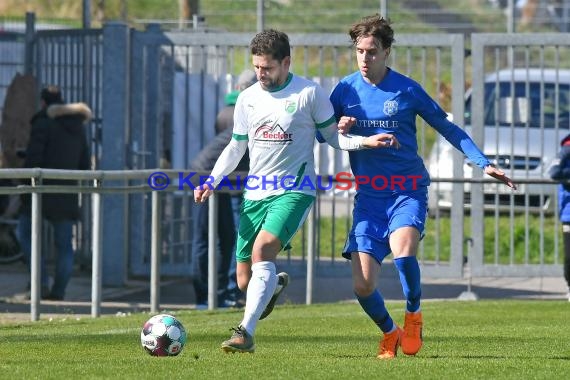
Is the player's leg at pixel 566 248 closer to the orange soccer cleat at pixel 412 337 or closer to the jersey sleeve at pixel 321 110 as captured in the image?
the orange soccer cleat at pixel 412 337

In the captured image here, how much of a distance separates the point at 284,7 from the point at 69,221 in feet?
43.6

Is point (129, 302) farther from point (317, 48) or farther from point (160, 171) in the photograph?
point (317, 48)

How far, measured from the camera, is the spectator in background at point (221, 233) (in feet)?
45.5

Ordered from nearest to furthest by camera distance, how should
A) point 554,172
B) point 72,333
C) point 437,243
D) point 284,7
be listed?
point 72,333 → point 554,172 → point 437,243 → point 284,7

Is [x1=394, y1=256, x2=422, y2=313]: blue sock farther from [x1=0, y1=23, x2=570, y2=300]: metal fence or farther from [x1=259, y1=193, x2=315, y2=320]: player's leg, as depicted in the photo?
[x1=0, y1=23, x2=570, y2=300]: metal fence

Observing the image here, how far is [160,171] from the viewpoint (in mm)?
13086

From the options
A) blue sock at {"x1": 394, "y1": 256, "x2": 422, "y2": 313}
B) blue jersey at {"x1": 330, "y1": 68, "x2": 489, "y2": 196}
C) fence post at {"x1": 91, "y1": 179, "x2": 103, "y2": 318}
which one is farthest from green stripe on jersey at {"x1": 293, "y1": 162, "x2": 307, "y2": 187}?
fence post at {"x1": 91, "y1": 179, "x2": 103, "y2": 318}

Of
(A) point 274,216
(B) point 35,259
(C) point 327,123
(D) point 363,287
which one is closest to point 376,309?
(D) point 363,287

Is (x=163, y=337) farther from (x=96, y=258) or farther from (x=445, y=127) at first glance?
(x=96, y=258)

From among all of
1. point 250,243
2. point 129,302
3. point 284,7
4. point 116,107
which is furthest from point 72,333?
point 284,7

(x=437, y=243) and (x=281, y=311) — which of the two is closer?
(x=281, y=311)

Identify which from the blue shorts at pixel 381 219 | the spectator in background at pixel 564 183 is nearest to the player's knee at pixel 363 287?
the blue shorts at pixel 381 219

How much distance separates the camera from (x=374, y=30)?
354 inches

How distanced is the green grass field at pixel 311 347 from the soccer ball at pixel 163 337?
0.38 ft
